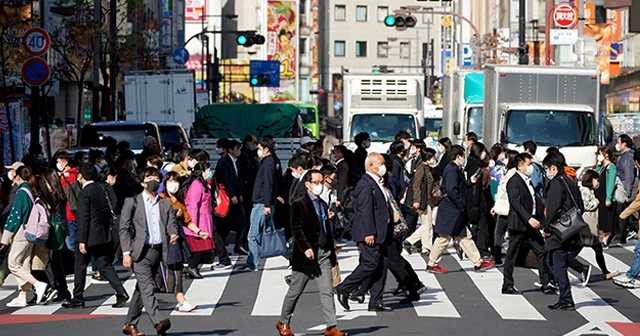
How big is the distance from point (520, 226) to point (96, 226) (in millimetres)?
5044

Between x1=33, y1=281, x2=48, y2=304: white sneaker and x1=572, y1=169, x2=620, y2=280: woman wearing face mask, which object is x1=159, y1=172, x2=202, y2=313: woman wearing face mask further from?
x1=572, y1=169, x2=620, y2=280: woman wearing face mask

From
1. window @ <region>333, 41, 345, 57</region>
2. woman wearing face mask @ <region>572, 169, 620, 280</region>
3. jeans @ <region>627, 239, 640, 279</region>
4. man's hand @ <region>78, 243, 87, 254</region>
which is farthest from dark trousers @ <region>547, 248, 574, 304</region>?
window @ <region>333, 41, 345, 57</region>

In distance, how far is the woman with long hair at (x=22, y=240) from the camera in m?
14.8

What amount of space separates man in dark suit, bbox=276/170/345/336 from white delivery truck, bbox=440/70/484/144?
19.7 m

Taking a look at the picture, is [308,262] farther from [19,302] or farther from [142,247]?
[19,302]

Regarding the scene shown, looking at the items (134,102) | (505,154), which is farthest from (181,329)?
(134,102)

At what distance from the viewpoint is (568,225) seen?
14.8 m

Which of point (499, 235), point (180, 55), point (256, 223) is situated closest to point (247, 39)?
point (180, 55)

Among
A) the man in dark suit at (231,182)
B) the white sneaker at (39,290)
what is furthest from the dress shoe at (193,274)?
the white sneaker at (39,290)

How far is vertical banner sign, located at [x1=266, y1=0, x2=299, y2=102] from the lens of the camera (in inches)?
5084

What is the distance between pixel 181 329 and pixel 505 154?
9.18 meters

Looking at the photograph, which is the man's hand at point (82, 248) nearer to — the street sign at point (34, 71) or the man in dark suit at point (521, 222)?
the man in dark suit at point (521, 222)

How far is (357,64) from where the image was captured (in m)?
136

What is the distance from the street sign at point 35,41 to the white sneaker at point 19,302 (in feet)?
32.1
